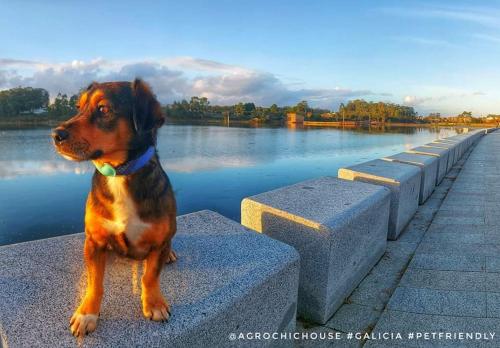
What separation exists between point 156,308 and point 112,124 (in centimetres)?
125

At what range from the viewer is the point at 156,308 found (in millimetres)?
2270

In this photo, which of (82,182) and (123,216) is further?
(82,182)

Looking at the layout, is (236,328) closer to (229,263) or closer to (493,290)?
(229,263)

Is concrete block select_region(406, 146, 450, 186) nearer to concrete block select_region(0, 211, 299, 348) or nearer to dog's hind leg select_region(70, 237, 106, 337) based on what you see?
concrete block select_region(0, 211, 299, 348)

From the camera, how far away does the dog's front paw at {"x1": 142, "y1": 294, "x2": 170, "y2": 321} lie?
2236 mm

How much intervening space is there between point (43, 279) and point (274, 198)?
2753 millimetres

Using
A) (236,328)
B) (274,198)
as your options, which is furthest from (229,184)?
(236,328)

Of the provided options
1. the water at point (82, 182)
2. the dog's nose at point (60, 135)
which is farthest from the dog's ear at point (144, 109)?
the water at point (82, 182)

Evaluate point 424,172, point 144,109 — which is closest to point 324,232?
point 144,109

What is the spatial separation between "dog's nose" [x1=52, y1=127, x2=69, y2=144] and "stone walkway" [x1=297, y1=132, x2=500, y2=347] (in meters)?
2.89

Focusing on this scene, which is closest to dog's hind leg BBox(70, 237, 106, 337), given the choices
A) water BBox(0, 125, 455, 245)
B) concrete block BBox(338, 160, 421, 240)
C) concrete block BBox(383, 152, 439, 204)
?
concrete block BBox(338, 160, 421, 240)

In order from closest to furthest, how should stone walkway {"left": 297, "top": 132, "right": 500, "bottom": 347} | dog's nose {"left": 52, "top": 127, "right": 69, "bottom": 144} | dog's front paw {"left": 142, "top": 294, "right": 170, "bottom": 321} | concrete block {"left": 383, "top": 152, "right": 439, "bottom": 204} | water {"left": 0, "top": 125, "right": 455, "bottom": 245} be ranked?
dog's nose {"left": 52, "top": 127, "right": 69, "bottom": 144} < dog's front paw {"left": 142, "top": 294, "right": 170, "bottom": 321} < stone walkway {"left": 297, "top": 132, "right": 500, "bottom": 347} < concrete block {"left": 383, "top": 152, "right": 439, "bottom": 204} < water {"left": 0, "top": 125, "right": 455, "bottom": 245}

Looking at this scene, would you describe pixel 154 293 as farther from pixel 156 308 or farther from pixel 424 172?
pixel 424 172

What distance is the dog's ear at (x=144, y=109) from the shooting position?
7.64 ft
